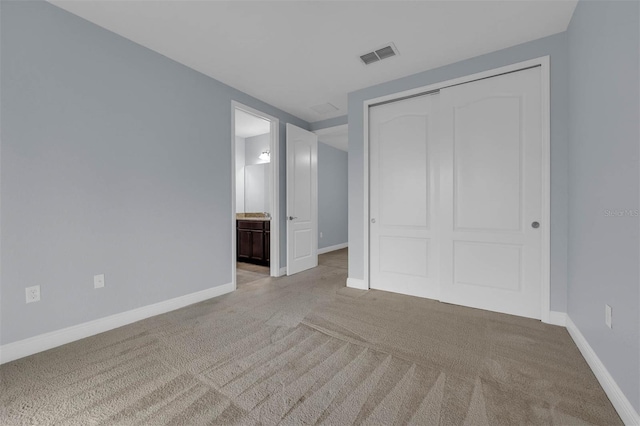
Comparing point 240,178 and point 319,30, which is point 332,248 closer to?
point 240,178

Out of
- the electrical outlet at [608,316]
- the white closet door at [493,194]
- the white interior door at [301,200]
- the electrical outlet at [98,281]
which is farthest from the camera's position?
the white interior door at [301,200]

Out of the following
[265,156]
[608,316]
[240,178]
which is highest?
[265,156]

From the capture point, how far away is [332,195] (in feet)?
22.0

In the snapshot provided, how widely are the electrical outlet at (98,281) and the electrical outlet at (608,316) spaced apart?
3.43 m

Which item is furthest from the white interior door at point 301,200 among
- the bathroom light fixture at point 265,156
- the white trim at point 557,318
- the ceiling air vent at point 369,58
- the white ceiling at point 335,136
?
the white trim at point 557,318

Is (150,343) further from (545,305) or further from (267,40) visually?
(545,305)

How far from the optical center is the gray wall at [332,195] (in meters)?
6.31

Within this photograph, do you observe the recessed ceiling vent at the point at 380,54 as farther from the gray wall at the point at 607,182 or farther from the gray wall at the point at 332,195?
the gray wall at the point at 332,195

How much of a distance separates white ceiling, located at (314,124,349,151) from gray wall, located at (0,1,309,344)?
2.06m

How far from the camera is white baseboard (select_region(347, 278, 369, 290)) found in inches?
132

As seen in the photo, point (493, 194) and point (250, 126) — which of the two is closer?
point (493, 194)

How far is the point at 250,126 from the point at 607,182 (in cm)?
490

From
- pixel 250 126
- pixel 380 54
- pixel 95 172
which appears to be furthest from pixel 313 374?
pixel 250 126

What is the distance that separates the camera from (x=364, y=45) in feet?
8.20
